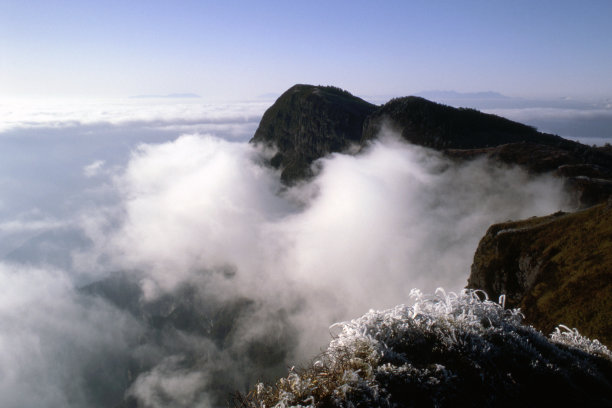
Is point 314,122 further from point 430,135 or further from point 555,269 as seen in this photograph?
point 555,269

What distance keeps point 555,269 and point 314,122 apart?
476 feet

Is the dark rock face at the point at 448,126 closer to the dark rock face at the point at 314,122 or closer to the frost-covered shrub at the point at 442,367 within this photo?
the dark rock face at the point at 314,122

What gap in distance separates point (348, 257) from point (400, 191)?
70.9 meters

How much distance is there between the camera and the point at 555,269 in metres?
22.9

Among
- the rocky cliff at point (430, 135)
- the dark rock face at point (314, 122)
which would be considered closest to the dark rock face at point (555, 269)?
the rocky cliff at point (430, 135)

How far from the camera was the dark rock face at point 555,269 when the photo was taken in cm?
1573

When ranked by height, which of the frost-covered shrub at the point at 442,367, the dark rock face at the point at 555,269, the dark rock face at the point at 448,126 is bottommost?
the dark rock face at the point at 555,269

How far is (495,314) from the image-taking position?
600cm

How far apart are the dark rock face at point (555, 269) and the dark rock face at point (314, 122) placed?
120 m

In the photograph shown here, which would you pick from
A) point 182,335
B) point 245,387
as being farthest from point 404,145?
point 182,335

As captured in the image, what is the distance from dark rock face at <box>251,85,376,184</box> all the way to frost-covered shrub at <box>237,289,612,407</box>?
476 ft

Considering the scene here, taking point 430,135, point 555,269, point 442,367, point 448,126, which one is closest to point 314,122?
point 430,135

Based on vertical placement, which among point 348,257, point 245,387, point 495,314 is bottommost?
point 245,387

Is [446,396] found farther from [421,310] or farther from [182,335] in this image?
[182,335]
